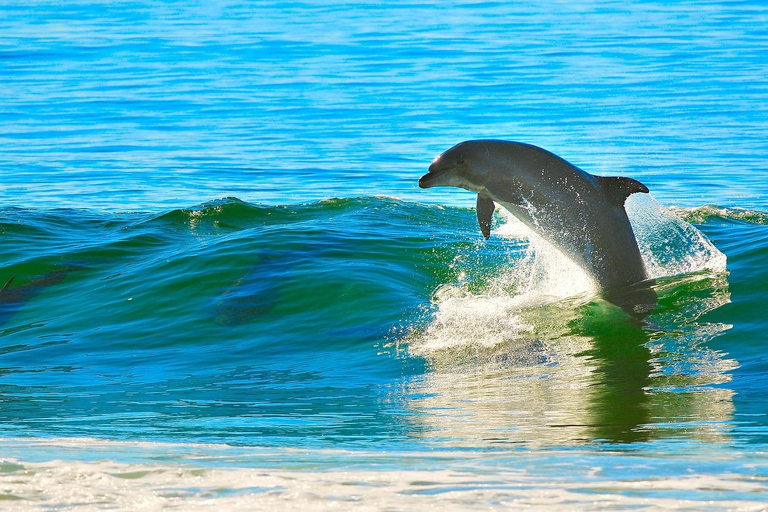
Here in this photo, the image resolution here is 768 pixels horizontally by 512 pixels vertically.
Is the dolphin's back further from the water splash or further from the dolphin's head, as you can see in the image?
the water splash

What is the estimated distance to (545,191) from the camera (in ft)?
34.7

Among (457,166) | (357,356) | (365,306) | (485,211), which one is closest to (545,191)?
(485,211)

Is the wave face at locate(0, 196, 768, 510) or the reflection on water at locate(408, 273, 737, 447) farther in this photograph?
the reflection on water at locate(408, 273, 737, 447)

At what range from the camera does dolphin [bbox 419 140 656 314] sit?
10516mm

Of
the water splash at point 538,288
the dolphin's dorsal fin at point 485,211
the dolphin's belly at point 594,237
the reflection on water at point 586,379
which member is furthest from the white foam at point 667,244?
the dolphin's dorsal fin at point 485,211

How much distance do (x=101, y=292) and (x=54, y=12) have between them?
44.0m

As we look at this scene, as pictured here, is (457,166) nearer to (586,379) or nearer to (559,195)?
(559,195)

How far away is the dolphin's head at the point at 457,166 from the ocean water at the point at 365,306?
1424 millimetres

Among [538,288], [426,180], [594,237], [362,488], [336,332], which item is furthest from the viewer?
[538,288]

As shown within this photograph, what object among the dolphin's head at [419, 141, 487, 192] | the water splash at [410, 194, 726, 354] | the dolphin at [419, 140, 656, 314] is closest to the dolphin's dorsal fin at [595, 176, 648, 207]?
the dolphin at [419, 140, 656, 314]

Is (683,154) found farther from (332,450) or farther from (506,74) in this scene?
(332,450)

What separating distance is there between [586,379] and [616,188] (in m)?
2.30

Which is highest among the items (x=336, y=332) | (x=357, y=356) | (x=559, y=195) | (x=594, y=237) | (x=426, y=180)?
(x=426, y=180)

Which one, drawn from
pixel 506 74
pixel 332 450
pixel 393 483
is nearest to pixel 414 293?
pixel 332 450
